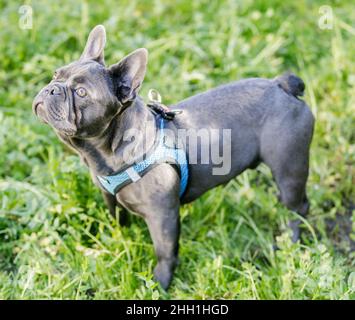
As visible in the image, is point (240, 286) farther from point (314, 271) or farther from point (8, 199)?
point (8, 199)

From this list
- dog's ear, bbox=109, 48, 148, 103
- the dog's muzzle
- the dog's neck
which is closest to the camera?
the dog's muzzle

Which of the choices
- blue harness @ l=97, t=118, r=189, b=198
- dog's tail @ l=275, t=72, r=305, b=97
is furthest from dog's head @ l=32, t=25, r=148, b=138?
dog's tail @ l=275, t=72, r=305, b=97

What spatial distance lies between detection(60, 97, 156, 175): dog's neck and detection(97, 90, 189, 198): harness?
0.04 meters

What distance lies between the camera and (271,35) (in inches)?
219

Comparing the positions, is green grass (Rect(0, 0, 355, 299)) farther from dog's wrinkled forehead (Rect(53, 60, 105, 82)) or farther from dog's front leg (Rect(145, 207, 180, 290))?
dog's wrinkled forehead (Rect(53, 60, 105, 82))

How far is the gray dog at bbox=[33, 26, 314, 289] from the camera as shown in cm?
302

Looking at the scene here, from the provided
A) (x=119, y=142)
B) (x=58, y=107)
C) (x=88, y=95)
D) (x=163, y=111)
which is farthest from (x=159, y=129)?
(x=58, y=107)

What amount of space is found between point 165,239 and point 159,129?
0.65 m

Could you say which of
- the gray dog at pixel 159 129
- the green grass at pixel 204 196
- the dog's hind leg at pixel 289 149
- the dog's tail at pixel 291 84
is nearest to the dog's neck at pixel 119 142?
the gray dog at pixel 159 129

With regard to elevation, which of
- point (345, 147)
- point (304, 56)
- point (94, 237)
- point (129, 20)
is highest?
point (129, 20)

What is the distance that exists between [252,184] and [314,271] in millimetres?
1395

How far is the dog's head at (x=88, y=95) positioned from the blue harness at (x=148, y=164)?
11.4 inches

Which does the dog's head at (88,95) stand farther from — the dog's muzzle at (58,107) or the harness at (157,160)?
the harness at (157,160)
